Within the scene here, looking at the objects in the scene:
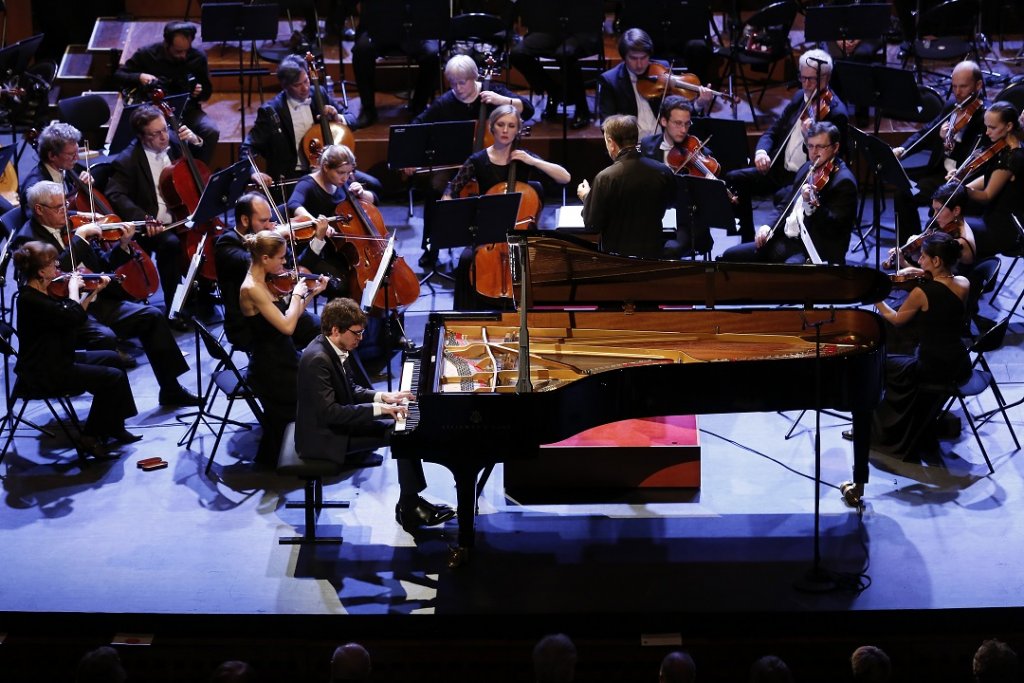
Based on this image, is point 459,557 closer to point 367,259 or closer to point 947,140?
point 367,259

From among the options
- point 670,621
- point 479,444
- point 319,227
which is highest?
point 319,227

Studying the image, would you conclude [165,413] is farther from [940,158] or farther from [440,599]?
[940,158]

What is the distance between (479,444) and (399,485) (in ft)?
3.67

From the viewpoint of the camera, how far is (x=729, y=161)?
916cm

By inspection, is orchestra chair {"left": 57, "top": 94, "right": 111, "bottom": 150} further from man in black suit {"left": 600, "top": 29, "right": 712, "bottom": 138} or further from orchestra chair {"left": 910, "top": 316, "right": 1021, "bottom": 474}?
orchestra chair {"left": 910, "top": 316, "right": 1021, "bottom": 474}

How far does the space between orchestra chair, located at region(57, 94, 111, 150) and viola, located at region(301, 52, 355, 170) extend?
1.93 m

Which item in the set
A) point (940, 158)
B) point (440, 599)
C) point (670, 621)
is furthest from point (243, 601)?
point (940, 158)

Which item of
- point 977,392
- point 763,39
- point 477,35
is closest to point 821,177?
point 977,392

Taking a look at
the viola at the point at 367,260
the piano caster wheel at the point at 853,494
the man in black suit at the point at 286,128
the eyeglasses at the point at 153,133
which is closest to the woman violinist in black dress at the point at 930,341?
the piano caster wheel at the point at 853,494

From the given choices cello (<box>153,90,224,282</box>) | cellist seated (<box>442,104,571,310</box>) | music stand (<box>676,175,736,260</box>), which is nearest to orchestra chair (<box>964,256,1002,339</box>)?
music stand (<box>676,175,736,260</box>)

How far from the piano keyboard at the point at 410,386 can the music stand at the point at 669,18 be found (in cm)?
463

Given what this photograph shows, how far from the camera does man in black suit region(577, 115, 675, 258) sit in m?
7.86

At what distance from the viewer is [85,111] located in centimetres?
1052

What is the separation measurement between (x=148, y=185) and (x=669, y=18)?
171 inches
